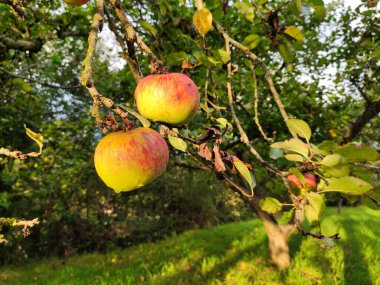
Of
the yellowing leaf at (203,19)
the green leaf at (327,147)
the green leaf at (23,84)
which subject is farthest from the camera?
the green leaf at (23,84)

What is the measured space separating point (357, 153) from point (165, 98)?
1.87 feet

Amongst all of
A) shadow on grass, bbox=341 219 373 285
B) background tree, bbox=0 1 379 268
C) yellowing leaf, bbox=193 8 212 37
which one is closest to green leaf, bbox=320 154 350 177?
background tree, bbox=0 1 379 268

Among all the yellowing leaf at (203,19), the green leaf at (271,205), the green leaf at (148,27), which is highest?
the yellowing leaf at (203,19)

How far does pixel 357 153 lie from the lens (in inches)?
40.2

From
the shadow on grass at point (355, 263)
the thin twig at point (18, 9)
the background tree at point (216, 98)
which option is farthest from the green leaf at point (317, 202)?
the shadow on grass at point (355, 263)

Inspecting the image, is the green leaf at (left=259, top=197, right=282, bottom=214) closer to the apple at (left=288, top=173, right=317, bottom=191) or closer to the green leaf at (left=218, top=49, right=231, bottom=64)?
the apple at (left=288, top=173, right=317, bottom=191)

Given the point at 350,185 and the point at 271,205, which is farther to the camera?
A: the point at 271,205

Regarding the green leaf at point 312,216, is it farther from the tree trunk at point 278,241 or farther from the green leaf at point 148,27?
the tree trunk at point 278,241

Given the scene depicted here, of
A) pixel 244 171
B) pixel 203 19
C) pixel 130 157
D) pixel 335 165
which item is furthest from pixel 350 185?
pixel 203 19

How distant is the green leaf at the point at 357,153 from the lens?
1009 millimetres

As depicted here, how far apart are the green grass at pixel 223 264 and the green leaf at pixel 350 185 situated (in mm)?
3641

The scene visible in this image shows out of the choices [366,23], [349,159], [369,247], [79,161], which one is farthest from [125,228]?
[349,159]

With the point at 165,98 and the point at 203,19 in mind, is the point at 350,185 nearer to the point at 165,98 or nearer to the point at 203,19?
the point at 165,98

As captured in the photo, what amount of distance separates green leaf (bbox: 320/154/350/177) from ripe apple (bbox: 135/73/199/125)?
39 cm
